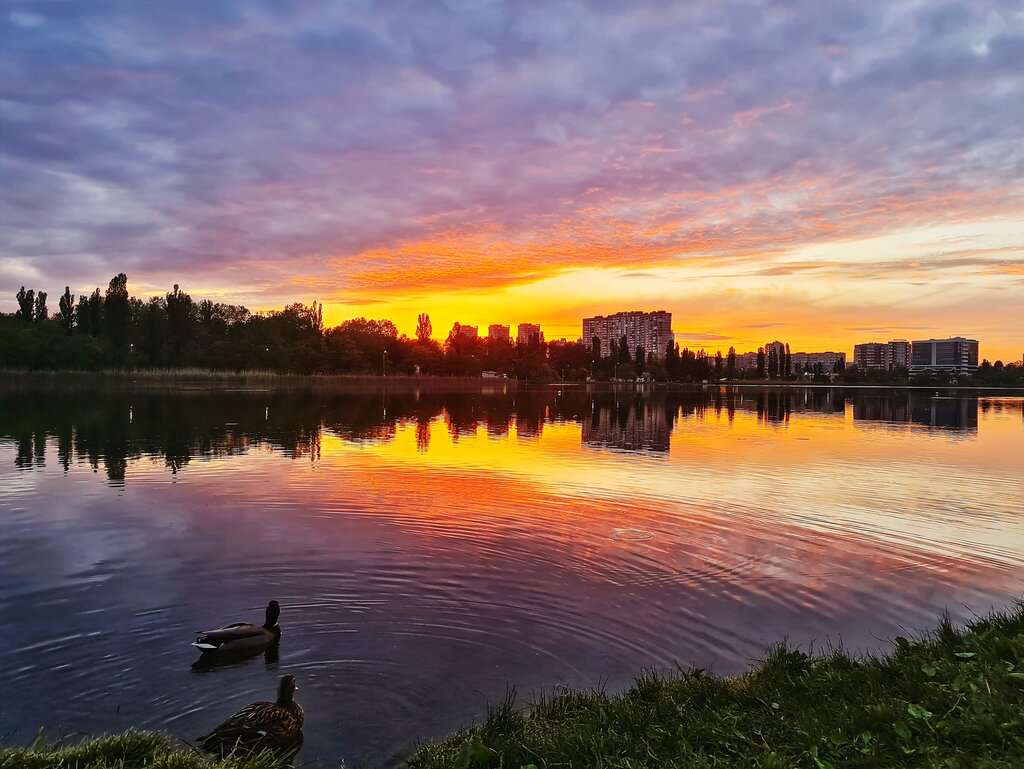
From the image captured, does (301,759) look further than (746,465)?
No

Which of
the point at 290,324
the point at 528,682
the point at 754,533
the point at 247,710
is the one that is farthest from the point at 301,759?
the point at 290,324

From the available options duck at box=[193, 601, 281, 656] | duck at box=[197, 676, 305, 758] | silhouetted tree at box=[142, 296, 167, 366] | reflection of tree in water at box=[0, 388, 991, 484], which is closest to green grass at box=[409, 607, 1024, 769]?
duck at box=[197, 676, 305, 758]

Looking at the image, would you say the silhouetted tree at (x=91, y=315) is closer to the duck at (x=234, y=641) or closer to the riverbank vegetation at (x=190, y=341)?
the riverbank vegetation at (x=190, y=341)

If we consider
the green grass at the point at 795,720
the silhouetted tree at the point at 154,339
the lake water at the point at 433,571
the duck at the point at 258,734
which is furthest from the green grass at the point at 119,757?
the silhouetted tree at the point at 154,339

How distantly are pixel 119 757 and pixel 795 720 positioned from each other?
653cm

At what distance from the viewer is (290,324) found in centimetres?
15350

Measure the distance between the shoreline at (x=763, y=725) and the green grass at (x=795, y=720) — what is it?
0.6 inches

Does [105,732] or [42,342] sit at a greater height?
[42,342]

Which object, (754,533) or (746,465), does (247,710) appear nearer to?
(754,533)

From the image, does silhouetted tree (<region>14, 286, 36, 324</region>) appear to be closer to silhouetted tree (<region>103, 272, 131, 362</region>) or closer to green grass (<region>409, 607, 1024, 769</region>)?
silhouetted tree (<region>103, 272, 131, 362</region>)

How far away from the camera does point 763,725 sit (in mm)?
6617

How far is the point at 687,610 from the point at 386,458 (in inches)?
824

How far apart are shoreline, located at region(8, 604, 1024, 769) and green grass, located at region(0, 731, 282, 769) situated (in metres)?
0.02

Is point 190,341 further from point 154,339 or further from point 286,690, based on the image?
point 286,690
